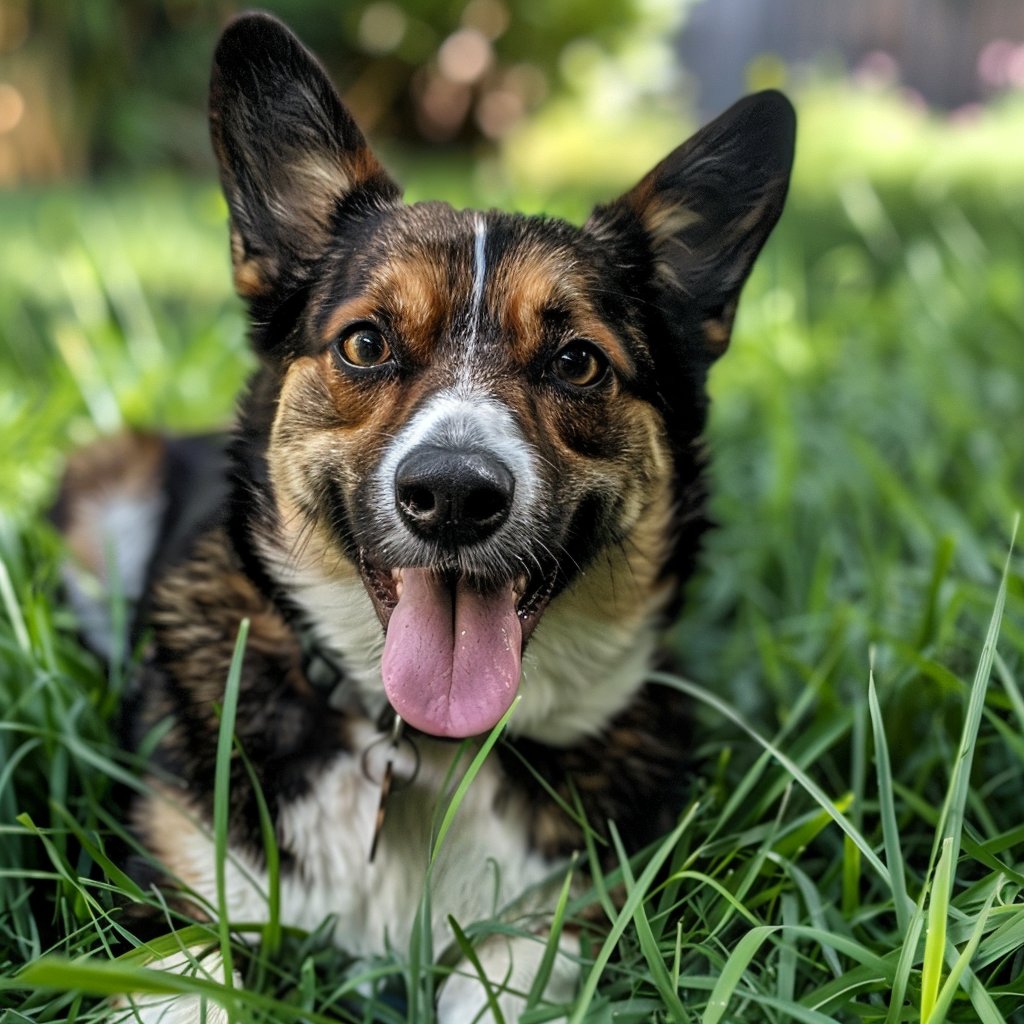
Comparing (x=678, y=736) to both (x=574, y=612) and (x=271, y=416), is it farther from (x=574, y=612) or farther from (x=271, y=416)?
(x=271, y=416)

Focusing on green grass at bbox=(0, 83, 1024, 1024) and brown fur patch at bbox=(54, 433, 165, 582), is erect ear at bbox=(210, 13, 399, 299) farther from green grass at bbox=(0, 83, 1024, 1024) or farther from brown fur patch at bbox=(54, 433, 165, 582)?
brown fur patch at bbox=(54, 433, 165, 582)

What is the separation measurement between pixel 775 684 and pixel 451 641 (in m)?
1.14

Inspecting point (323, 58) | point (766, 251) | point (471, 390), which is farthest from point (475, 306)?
point (323, 58)

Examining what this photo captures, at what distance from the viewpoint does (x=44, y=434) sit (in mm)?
3980

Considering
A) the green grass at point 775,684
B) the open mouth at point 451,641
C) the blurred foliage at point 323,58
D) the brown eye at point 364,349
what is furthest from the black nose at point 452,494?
the blurred foliage at point 323,58

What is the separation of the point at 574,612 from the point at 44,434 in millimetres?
2419

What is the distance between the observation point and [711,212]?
98.3 inches

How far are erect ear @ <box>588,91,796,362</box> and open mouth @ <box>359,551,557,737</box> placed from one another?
2.40 feet

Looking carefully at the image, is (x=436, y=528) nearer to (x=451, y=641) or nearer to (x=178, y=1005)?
(x=451, y=641)

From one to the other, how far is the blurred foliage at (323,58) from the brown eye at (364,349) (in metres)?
11.9

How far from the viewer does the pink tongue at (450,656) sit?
2061mm

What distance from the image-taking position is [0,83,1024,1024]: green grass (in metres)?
1.86

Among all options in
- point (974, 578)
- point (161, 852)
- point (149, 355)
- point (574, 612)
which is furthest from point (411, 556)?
point (149, 355)

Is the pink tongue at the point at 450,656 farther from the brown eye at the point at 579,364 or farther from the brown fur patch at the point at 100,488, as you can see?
the brown fur patch at the point at 100,488
